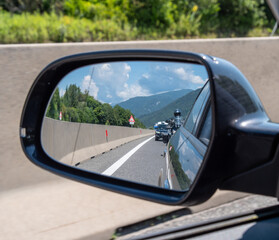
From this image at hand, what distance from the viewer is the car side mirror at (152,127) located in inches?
42.1

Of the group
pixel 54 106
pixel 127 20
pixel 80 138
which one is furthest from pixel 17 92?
pixel 127 20

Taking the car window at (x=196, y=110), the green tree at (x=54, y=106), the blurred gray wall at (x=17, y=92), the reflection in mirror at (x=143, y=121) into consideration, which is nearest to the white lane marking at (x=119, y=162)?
the reflection in mirror at (x=143, y=121)

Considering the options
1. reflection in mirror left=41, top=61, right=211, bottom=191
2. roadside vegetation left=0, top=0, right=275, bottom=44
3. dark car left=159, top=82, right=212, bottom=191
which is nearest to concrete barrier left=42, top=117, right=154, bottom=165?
reflection in mirror left=41, top=61, right=211, bottom=191

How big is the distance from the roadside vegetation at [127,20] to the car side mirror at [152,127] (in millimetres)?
4854

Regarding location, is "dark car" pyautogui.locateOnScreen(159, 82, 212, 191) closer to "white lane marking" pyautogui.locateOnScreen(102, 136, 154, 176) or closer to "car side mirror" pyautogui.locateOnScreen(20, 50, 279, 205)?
"car side mirror" pyautogui.locateOnScreen(20, 50, 279, 205)

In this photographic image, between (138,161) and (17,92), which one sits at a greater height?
(138,161)

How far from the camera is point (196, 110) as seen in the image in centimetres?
156

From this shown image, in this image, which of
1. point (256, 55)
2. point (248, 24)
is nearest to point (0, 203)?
point (256, 55)

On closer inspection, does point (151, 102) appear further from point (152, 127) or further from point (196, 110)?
point (196, 110)

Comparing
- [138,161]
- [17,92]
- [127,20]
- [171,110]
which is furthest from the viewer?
[127,20]

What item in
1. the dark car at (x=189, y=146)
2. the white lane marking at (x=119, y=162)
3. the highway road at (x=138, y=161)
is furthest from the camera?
the white lane marking at (x=119, y=162)

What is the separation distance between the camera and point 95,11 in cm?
937

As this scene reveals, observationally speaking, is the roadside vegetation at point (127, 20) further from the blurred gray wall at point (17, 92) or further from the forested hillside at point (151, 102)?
the forested hillside at point (151, 102)

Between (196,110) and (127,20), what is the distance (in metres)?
8.25
